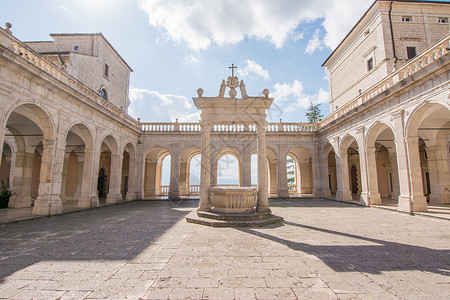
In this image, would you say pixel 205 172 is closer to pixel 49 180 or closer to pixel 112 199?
pixel 49 180

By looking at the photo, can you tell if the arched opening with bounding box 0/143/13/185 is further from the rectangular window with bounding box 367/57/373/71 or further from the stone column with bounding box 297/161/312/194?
the rectangular window with bounding box 367/57/373/71

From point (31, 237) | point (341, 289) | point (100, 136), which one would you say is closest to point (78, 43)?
point (100, 136)

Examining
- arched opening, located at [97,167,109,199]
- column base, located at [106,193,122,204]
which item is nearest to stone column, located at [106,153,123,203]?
column base, located at [106,193,122,204]

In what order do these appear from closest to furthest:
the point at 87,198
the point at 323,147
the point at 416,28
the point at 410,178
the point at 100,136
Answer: the point at 410,178 < the point at 87,198 < the point at 100,136 < the point at 416,28 < the point at 323,147

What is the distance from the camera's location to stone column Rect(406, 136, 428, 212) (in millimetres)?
10484

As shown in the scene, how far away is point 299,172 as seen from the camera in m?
25.6

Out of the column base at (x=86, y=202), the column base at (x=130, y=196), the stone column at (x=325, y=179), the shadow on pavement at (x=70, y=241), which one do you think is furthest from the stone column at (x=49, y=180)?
the stone column at (x=325, y=179)

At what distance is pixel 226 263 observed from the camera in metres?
4.27

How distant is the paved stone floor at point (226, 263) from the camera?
321 cm

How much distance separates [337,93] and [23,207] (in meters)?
29.0

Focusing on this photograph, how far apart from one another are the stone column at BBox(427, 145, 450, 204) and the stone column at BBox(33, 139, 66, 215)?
2201cm

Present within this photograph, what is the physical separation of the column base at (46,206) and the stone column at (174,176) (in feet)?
31.3

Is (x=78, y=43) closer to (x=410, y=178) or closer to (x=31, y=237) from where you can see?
(x=31, y=237)

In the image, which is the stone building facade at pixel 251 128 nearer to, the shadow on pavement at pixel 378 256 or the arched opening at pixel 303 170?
the arched opening at pixel 303 170
